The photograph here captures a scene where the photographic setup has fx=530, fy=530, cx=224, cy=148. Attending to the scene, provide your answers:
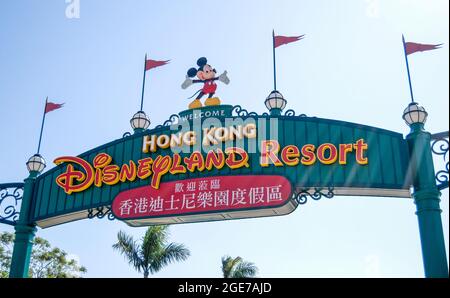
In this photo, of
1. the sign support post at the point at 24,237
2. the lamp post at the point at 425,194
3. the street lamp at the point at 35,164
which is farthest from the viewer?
the street lamp at the point at 35,164

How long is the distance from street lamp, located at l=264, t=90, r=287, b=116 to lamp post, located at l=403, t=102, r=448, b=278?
98.2 inches

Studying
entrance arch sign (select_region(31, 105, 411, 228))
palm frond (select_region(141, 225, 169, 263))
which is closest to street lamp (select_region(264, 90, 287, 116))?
entrance arch sign (select_region(31, 105, 411, 228))

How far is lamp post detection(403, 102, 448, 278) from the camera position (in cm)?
863

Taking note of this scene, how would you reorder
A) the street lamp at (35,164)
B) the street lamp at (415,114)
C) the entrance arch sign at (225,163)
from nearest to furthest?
the street lamp at (415,114), the entrance arch sign at (225,163), the street lamp at (35,164)

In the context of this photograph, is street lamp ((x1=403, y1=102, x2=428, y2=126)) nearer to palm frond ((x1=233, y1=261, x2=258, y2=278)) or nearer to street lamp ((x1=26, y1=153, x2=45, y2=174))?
street lamp ((x1=26, y1=153, x2=45, y2=174))

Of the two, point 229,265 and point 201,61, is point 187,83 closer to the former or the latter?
point 201,61

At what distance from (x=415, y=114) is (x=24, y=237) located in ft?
28.3

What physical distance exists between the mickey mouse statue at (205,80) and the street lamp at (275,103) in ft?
3.67

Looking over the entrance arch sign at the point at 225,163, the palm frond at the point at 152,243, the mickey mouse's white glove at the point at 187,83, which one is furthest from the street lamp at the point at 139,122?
the palm frond at the point at 152,243

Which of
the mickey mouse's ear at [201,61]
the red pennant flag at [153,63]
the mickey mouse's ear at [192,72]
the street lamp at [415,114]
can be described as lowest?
the street lamp at [415,114]

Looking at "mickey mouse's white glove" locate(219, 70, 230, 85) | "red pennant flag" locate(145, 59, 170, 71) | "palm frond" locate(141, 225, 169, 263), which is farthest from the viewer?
"palm frond" locate(141, 225, 169, 263)

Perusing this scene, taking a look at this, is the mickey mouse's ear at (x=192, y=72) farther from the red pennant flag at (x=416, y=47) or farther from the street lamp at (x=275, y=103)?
the red pennant flag at (x=416, y=47)

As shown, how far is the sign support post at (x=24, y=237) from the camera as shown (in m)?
11.3

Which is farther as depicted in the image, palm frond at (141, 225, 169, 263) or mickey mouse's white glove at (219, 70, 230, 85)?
palm frond at (141, 225, 169, 263)
